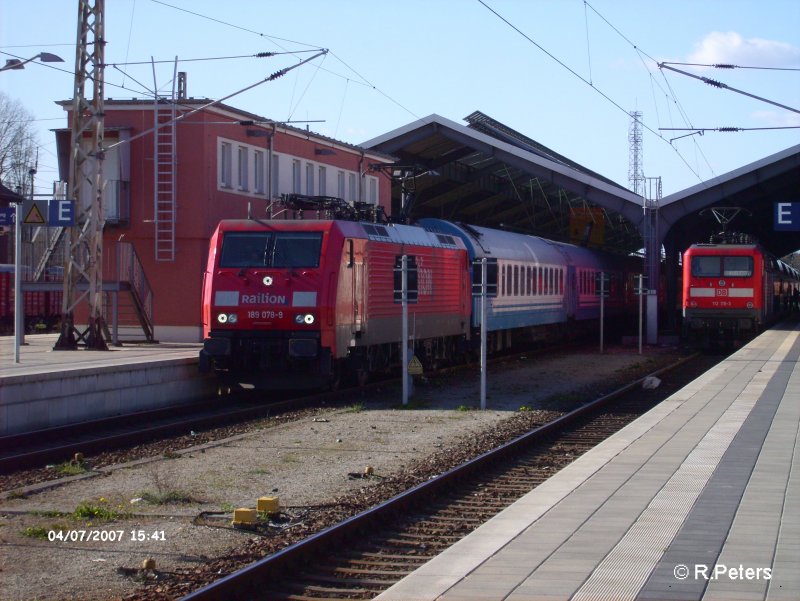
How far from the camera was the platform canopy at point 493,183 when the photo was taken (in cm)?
4062

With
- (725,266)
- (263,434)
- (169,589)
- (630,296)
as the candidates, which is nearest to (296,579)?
(169,589)

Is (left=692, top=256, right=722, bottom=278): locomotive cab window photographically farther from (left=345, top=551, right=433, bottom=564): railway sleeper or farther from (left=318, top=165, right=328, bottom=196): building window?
(left=345, top=551, right=433, bottom=564): railway sleeper

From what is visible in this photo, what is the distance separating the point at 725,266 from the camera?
117 ft

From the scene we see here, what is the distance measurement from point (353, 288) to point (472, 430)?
485 centimetres

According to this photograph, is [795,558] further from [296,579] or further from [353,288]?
[353,288]

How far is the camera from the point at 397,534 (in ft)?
30.3

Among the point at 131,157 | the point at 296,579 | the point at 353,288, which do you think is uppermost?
the point at 131,157

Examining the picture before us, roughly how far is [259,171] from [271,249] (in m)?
11.4

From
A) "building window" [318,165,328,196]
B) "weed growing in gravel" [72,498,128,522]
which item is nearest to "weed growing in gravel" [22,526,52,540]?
"weed growing in gravel" [72,498,128,522]


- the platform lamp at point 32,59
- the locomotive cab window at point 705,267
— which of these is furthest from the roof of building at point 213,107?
the locomotive cab window at point 705,267

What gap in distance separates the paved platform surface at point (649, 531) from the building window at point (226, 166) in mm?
17146

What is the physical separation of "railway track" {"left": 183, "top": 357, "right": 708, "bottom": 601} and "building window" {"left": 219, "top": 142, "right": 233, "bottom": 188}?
15925 millimetres

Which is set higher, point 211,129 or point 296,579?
point 211,129

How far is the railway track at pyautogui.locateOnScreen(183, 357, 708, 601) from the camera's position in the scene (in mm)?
7355
